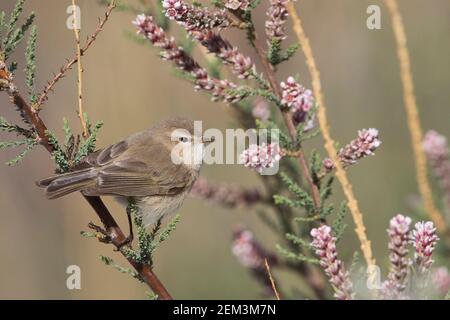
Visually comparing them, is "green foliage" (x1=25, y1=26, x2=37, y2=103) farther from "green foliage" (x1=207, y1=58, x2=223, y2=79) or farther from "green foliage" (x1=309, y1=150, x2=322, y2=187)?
"green foliage" (x1=207, y1=58, x2=223, y2=79)

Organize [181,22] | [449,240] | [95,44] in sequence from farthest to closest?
[95,44]
[449,240]
[181,22]

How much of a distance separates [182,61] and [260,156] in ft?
2.06

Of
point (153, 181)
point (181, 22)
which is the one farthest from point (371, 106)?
point (181, 22)

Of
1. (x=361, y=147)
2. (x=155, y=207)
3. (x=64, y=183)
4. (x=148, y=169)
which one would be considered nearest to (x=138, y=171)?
(x=148, y=169)

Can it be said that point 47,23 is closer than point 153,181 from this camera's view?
No

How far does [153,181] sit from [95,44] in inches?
89.2

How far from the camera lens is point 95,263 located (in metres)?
5.16

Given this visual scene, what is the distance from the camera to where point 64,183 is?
2.88 meters

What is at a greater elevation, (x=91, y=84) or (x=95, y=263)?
(x=91, y=84)

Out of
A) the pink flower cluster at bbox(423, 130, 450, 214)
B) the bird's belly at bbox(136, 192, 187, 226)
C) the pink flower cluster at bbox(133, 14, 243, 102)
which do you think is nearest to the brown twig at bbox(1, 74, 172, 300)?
the pink flower cluster at bbox(133, 14, 243, 102)

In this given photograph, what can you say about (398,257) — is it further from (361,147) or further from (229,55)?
(229,55)

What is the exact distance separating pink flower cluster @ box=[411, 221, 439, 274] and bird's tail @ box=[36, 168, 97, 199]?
4.52 feet

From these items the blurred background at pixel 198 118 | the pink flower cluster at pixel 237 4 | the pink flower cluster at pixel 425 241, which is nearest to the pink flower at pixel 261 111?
the pink flower cluster at pixel 237 4
